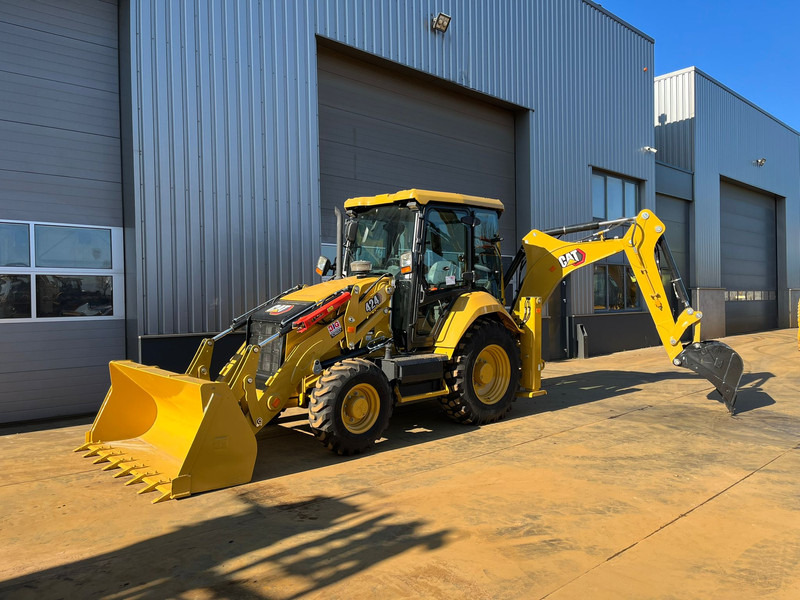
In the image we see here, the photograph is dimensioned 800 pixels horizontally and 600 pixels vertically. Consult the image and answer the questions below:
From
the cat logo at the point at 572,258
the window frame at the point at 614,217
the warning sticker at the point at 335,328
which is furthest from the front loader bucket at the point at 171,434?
the window frame at the point at 614,217

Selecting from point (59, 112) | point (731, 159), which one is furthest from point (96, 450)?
point (731, 159)

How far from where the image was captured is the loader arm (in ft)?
26.1

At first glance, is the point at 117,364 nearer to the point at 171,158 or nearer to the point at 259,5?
the point at 171,158

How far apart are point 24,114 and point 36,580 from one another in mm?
6719

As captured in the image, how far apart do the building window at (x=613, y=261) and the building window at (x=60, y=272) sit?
40.3 ft

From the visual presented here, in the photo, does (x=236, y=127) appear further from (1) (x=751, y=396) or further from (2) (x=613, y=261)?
(2) (x=613, y=261)

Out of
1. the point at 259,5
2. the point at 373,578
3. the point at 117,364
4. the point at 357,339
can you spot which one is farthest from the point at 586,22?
the point at 373,578

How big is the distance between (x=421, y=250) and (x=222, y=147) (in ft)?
13.3

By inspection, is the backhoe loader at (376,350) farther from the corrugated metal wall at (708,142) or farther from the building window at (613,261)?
the corrugated metal wall at (708,142)

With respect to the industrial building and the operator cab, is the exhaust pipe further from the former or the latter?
the industrial building

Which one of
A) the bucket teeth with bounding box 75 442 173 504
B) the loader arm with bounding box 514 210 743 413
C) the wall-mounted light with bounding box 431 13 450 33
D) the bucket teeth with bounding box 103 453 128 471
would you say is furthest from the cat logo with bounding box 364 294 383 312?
the wall-mounted light with bounding box 431 13 450 33

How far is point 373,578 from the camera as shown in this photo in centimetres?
355

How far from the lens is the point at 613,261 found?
56.4ft

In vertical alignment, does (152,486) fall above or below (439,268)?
below
